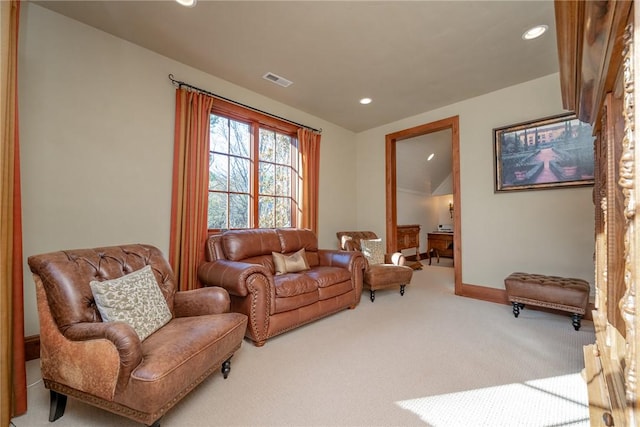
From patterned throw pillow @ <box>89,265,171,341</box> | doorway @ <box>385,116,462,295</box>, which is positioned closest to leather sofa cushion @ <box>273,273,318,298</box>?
patterned throw pillow @ <box>89,265,171,341</box>

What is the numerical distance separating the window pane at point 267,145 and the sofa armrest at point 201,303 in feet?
7.42

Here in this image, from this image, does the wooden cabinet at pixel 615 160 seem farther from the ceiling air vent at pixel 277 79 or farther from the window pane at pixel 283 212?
the window pane at pixel 283 212

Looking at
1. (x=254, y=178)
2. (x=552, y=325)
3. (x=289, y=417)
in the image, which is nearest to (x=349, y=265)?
(x=254, y=178)

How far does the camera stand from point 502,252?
3.48m

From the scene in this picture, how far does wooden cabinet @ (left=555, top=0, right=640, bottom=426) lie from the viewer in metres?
0.64

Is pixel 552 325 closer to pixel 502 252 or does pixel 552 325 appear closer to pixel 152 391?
pixel 502 252

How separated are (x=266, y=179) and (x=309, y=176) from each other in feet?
2.27

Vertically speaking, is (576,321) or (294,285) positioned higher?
(294,285)

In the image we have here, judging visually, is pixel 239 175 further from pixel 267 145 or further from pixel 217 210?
pixel 267 145

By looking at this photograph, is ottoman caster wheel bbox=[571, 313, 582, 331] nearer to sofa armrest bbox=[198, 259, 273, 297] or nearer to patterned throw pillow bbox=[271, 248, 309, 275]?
patterned throw pillow bbox=[271, 248, 309, 275]

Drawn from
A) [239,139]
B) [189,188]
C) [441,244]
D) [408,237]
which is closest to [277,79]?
[239,139]

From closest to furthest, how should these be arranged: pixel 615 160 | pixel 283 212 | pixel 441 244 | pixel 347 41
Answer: pixel 615 160
pixel 347 41
pixel 283 212
pixel 441 244

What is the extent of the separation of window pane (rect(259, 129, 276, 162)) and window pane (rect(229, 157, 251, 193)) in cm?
30

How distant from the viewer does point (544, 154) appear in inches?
125
